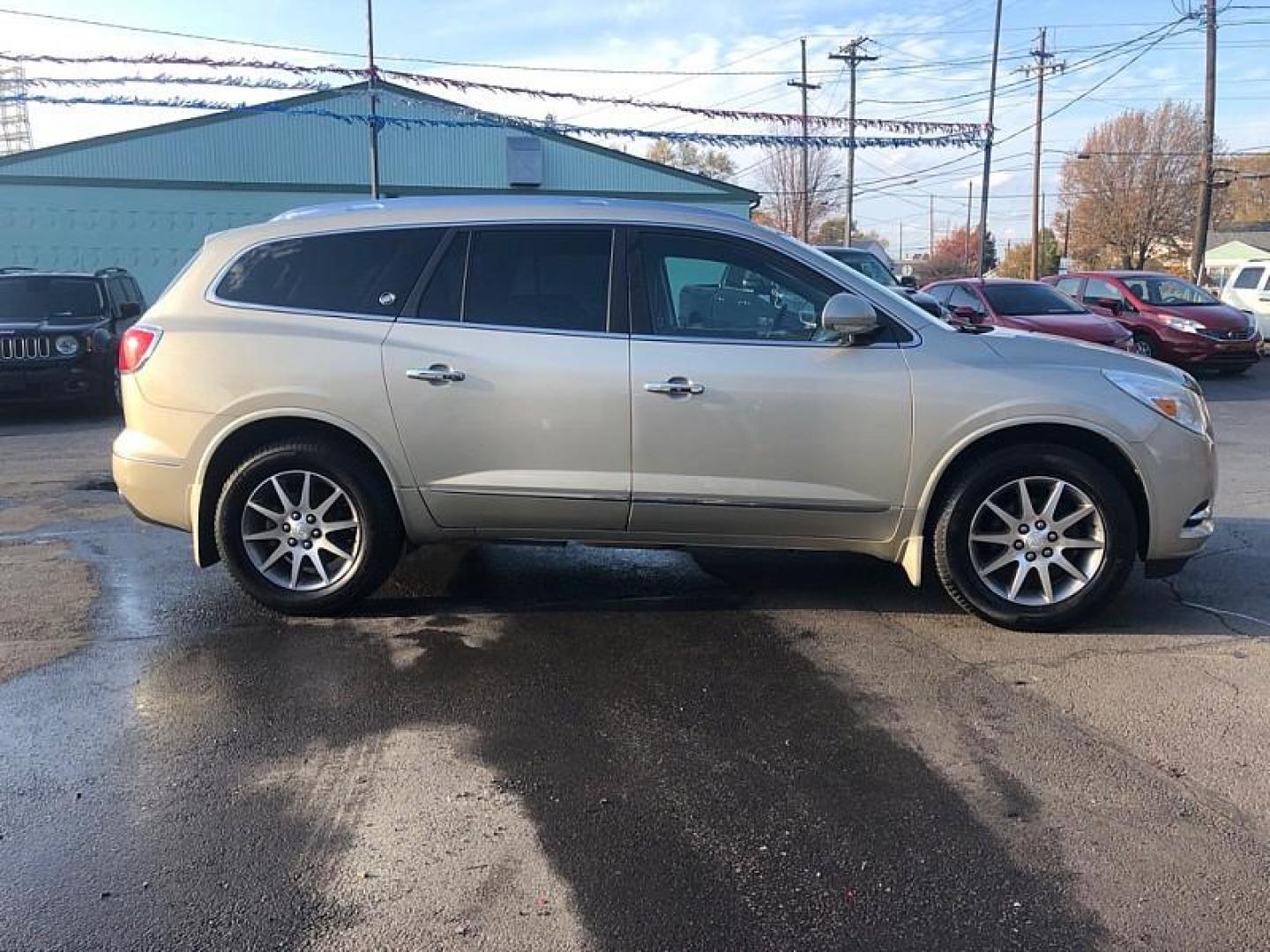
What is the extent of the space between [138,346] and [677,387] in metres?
2.53

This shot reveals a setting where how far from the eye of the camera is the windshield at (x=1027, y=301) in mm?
14625

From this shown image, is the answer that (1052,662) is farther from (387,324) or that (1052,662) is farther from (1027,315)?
(1027,315)

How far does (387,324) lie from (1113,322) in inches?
488

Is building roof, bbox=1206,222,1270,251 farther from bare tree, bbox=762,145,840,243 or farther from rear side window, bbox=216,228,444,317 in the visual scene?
rear side window, bbox=216,228,444,317

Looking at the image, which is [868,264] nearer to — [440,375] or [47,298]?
[47,298]

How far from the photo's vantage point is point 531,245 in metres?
4.82

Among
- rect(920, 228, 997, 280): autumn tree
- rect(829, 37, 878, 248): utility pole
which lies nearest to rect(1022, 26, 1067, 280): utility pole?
rect(829, 37, 878, 248): utility pole

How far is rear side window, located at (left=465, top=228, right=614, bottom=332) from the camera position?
15.5 ft

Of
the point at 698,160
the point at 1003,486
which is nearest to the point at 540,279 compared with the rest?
the point at 1003,486

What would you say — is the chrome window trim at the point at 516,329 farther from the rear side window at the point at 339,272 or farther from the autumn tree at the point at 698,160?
the autumn tree at the point at 698,160

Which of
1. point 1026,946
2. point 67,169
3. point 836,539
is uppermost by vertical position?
point 67,169

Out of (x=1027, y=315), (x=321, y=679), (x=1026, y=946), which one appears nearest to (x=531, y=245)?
(x=321, y=679)

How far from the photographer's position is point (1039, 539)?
4645 mm

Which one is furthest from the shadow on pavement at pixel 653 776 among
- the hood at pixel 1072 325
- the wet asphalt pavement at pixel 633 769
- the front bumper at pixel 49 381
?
the hood at pixel 1072 325
